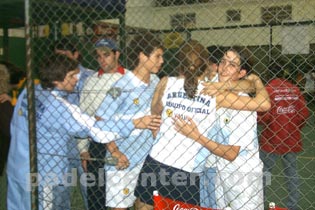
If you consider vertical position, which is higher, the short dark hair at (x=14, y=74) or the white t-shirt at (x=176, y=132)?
the short dark hair at (x=14, y=74)

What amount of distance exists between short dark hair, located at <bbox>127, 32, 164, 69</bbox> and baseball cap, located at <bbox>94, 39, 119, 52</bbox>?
0.20 metres

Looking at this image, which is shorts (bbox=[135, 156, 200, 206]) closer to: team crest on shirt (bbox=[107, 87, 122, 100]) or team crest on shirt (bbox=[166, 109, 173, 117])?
team crest on shirt (bbox=[166, 109, 173, 117])

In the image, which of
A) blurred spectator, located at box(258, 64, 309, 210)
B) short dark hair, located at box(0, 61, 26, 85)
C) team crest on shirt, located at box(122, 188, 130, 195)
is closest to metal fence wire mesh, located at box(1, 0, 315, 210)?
team crest on shirt, located at box(122, 188, 130, 195)

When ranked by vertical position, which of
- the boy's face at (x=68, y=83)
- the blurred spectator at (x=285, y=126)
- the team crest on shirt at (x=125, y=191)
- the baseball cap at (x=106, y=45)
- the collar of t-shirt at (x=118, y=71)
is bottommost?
the team crest on shirt at (x=125, y=191)

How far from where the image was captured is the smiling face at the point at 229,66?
2255 millimetres

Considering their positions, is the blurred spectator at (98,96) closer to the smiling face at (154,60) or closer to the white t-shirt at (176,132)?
the smiling face at (154,60)

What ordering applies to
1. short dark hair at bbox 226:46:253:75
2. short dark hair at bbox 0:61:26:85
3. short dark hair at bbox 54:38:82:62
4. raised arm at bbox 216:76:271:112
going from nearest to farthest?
raised arm at bbox 216:76:271:112
short dark hair at bbox 226:46:253:75
short dark hair at bbox 54:38:82:62
short dark hair at bbox 0:61:26:85

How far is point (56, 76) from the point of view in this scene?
2436 millimetres

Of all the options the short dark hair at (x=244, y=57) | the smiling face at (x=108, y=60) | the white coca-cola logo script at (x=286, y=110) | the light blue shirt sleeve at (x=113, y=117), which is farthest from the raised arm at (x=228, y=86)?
the white coca-cola logo script at (x=286, y=110)

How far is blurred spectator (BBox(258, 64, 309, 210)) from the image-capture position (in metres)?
3.15

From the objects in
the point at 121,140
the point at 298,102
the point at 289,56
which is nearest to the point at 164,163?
→ the point at 121,140

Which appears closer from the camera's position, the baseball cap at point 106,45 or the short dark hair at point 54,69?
the short dark hair at point 54,69

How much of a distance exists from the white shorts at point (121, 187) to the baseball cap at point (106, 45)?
2.48ft

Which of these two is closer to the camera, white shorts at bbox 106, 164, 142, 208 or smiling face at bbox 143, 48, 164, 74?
smiling face at bbox 143, 48, 164, 74
